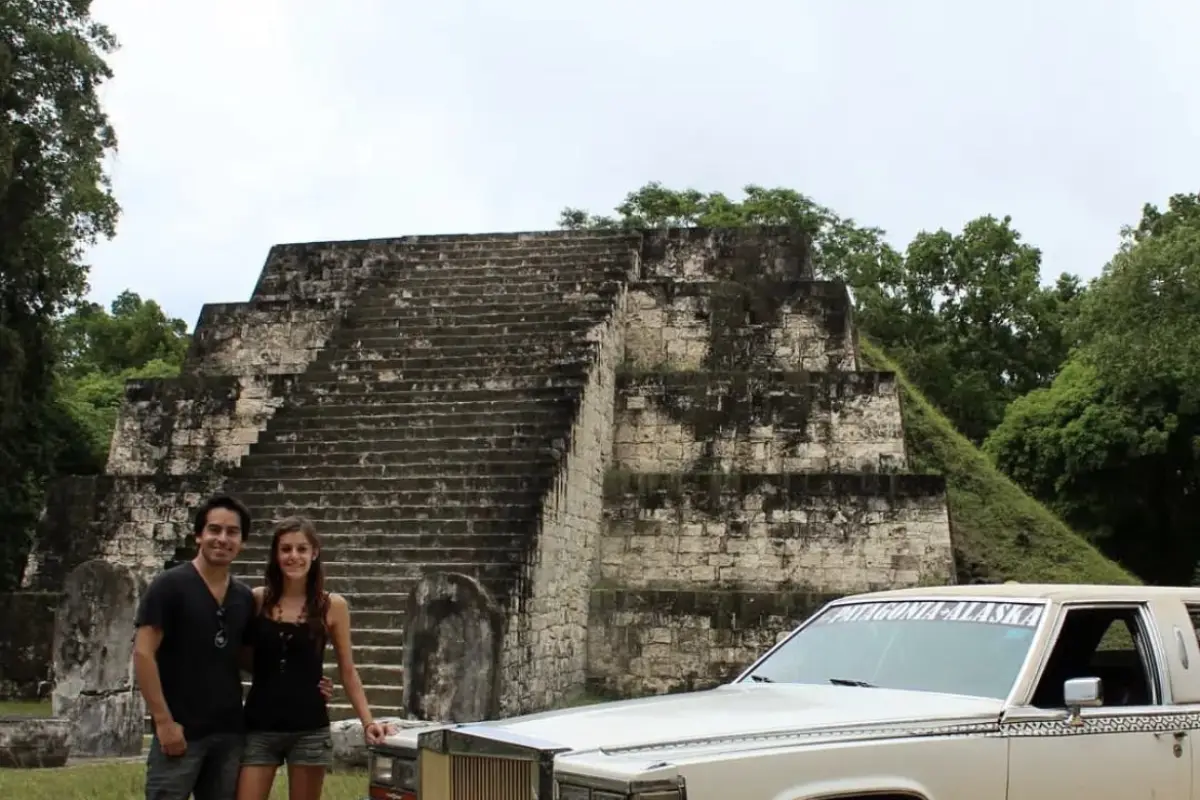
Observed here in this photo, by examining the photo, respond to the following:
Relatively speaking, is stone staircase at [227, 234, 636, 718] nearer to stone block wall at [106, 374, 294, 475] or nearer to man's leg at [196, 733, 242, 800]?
stone block wall at [106, 374, 294, 475]

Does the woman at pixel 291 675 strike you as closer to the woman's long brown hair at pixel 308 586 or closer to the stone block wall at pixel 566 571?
the woman's long brown hair at pixel 308 586

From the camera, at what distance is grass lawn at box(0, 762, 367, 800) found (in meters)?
7.19

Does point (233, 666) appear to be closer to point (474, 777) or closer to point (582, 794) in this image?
point (474, 777)

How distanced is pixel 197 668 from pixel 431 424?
912cm

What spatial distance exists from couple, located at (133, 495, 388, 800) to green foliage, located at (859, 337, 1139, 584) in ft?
34.9

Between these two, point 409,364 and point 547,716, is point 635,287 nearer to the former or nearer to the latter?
point 409,364

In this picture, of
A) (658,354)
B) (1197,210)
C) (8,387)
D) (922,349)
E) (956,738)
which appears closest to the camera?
(956,738)

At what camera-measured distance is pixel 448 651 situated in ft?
30.5

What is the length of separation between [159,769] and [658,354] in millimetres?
11423

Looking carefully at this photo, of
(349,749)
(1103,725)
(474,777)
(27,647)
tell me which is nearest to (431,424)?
(27,647)

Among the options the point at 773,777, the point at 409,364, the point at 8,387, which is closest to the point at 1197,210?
the point at 409,364

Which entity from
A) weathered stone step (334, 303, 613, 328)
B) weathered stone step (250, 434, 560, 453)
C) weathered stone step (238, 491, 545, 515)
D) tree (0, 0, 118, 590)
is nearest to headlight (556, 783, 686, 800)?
weathered stone step (238, 491, 545, 515)

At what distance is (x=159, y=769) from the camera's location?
173 inches

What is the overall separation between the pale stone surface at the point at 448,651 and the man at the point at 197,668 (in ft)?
15.4
